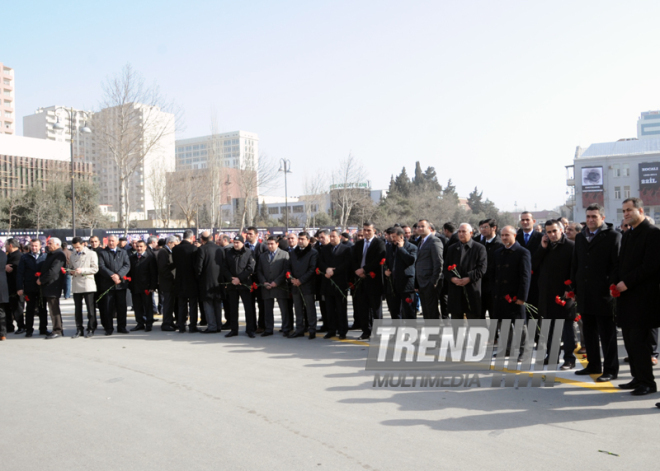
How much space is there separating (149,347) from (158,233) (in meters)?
22.6

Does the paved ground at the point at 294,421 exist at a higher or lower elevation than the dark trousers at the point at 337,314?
lower

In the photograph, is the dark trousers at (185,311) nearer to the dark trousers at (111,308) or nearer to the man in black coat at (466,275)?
the dark trousers at (111,308)

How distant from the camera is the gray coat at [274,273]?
1107 centimetres

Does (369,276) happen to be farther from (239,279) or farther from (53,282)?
(53,282)

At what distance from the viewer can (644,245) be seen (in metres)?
6.21

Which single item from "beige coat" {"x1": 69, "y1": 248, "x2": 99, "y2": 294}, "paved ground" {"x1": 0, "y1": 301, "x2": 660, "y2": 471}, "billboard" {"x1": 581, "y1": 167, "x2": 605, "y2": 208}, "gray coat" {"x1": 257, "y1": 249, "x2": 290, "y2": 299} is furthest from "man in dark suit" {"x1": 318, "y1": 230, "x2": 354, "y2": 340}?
"billboard" {"x1": 581, "y1": 167, "x2": 605, "y2": 208}

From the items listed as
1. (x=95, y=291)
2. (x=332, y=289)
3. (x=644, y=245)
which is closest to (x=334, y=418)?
(x=644, y=245)

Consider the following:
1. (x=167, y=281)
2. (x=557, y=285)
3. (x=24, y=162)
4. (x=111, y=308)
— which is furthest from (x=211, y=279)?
(x=24, y=162)

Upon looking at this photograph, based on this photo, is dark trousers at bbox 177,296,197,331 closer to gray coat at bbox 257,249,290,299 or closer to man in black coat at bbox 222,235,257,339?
man in black coat at bbox 222,235,257,339

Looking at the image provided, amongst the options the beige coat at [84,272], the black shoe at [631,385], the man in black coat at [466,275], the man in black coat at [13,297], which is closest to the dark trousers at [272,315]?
the man in black coat at [466,275]

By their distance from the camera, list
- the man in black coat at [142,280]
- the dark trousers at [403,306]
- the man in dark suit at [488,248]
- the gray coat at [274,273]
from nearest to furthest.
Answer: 1. the man in dark suit at [488,248]
2. the dark trousers at [403,306]
3. the gray coat at [274,273]
4. the man in black coat at [142,280]

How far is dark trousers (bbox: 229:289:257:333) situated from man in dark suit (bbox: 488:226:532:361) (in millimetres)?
5000

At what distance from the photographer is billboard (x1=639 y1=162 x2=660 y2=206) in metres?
77.4

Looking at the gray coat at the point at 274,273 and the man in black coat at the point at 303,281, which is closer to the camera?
the man in black coat at the point at 303,281
